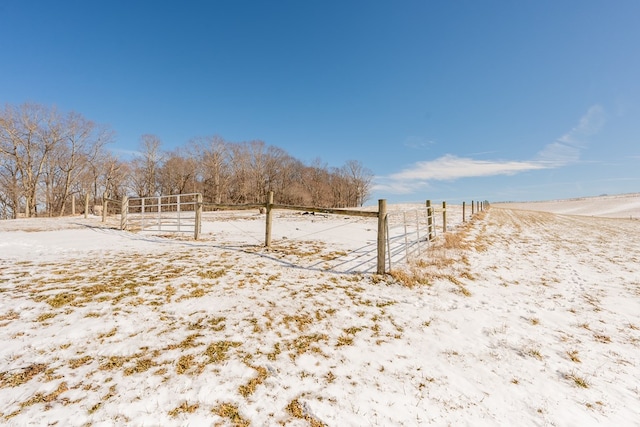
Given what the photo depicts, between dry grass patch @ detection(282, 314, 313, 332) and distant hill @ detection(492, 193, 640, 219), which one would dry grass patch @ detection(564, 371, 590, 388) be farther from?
distant hill @ detection(492, 193, 640, 219)

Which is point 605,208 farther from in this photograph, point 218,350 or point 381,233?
point 218,350

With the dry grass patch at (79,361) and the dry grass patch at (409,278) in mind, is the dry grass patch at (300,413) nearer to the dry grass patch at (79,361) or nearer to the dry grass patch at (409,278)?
the dry grass patch at (79,361)

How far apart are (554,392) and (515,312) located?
1.95 metres

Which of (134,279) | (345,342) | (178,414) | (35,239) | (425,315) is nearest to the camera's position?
(178,414)

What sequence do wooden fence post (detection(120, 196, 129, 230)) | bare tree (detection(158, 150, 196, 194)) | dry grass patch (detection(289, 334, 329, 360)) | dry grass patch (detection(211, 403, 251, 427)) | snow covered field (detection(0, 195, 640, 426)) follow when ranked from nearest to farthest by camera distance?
dry grass patch (detection(211, 403, 251, 427)), snow covered field (detection(0, 195, 640, 426)), dry grass patch (detection(289, 334, 329, 360)), wooden fence post (detection(120, 196, 129, 230)), bare tree (detection(158, 150, 196, 194))

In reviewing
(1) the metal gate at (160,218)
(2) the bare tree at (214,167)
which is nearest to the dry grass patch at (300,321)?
(1) the metal gate at (160,218)

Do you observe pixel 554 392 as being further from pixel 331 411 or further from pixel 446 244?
pixel 446 244

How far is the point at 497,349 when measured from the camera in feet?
9.84

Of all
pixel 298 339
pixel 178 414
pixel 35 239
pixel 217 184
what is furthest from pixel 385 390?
pixel 217 184

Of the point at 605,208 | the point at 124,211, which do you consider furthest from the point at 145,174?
the point at 605,208

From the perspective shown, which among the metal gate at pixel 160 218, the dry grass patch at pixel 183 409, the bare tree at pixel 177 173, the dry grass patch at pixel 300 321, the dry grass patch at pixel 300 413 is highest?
the bare tree at pixel 177 173

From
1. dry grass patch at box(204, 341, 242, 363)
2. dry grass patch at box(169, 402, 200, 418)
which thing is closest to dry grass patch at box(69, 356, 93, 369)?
dry grass patch at box(204, 341, 242, 363)

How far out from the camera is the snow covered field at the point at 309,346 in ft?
6.64

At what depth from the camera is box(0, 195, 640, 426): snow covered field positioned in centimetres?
202
